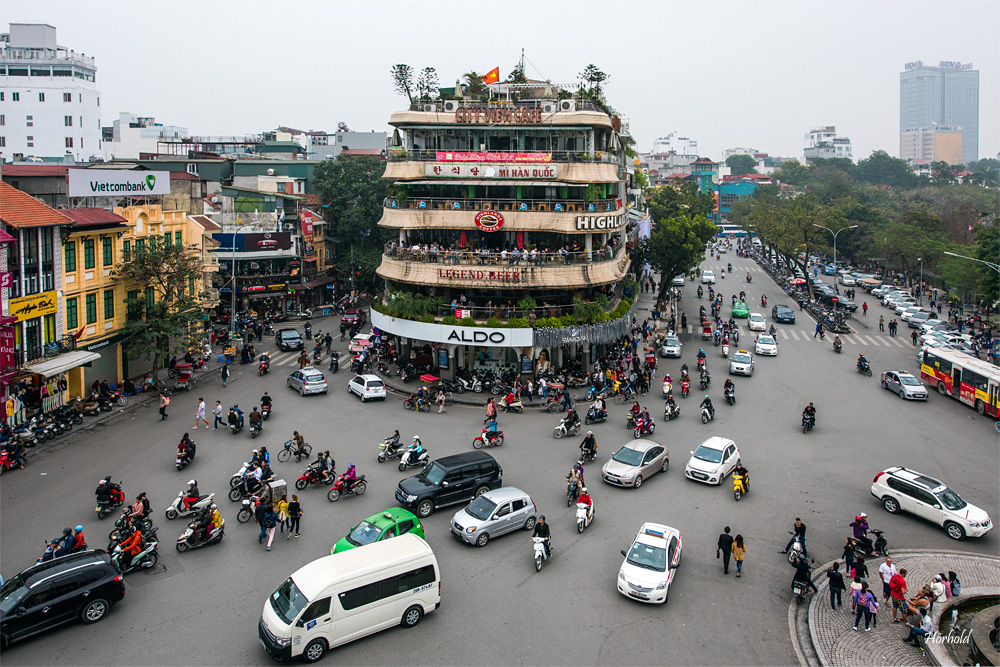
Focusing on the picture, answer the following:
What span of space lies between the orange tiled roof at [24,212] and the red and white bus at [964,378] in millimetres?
42465

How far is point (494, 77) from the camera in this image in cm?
4206

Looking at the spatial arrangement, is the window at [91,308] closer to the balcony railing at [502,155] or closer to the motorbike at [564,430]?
the balcony railing at [502,155]

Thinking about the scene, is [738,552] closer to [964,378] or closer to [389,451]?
[389,451]

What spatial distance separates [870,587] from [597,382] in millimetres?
19807

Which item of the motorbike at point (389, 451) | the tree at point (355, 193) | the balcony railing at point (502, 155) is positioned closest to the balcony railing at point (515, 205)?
the balcony railing at point (502, 155)

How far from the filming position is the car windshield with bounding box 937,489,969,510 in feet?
73.7

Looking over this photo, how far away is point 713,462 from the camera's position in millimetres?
26000

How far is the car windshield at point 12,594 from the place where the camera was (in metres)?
15.8

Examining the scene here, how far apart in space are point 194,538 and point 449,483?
7551 mm

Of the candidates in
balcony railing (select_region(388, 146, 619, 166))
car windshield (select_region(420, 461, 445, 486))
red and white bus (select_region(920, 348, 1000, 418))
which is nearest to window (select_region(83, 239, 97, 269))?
balcony railing (select_region(388, 146, 619, 166))

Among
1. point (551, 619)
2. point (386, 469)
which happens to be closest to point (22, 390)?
point (386, 469)

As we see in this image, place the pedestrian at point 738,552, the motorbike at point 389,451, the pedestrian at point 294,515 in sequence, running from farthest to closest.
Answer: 1. the motorbike at point 389,451
2. the pedestrian at point 294,515
3. the pedestrian at point 738,552

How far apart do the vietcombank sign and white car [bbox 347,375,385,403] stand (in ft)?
52.4

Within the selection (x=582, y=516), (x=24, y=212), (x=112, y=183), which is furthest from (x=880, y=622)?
(x=112, y=183)
